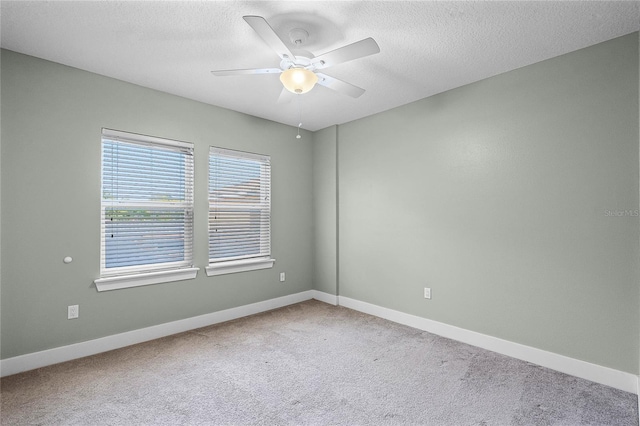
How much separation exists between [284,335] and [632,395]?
274 centimetres

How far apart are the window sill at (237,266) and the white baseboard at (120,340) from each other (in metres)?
0.45

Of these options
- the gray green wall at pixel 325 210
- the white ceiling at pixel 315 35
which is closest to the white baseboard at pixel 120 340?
the gray green wall at pixel 325 210

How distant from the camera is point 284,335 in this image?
131 inches

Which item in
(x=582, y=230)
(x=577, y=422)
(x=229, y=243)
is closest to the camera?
(x=577, y=422)

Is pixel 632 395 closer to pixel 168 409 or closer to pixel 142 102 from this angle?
pixel 168 409

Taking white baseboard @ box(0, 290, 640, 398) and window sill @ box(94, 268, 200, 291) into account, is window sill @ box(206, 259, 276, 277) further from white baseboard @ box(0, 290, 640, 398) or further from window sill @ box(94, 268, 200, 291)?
white baseboard @ box(0, 290, 640, 398)

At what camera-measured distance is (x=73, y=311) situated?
9.08 feet

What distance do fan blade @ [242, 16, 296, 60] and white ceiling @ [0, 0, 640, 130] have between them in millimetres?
242

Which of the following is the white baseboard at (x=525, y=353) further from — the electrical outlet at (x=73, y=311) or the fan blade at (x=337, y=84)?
the electrical outlet at (x=73, y=311)

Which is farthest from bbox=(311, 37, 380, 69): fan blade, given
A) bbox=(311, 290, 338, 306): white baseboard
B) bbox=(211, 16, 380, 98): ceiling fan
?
bbox=(311, 290, 338, 306): white baseboard

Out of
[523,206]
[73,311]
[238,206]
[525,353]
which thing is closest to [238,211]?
[238,206]

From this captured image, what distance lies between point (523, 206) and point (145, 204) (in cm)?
351

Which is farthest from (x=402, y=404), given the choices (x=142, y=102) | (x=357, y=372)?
(x=142, y=102)

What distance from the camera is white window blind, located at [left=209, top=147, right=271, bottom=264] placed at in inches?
148
